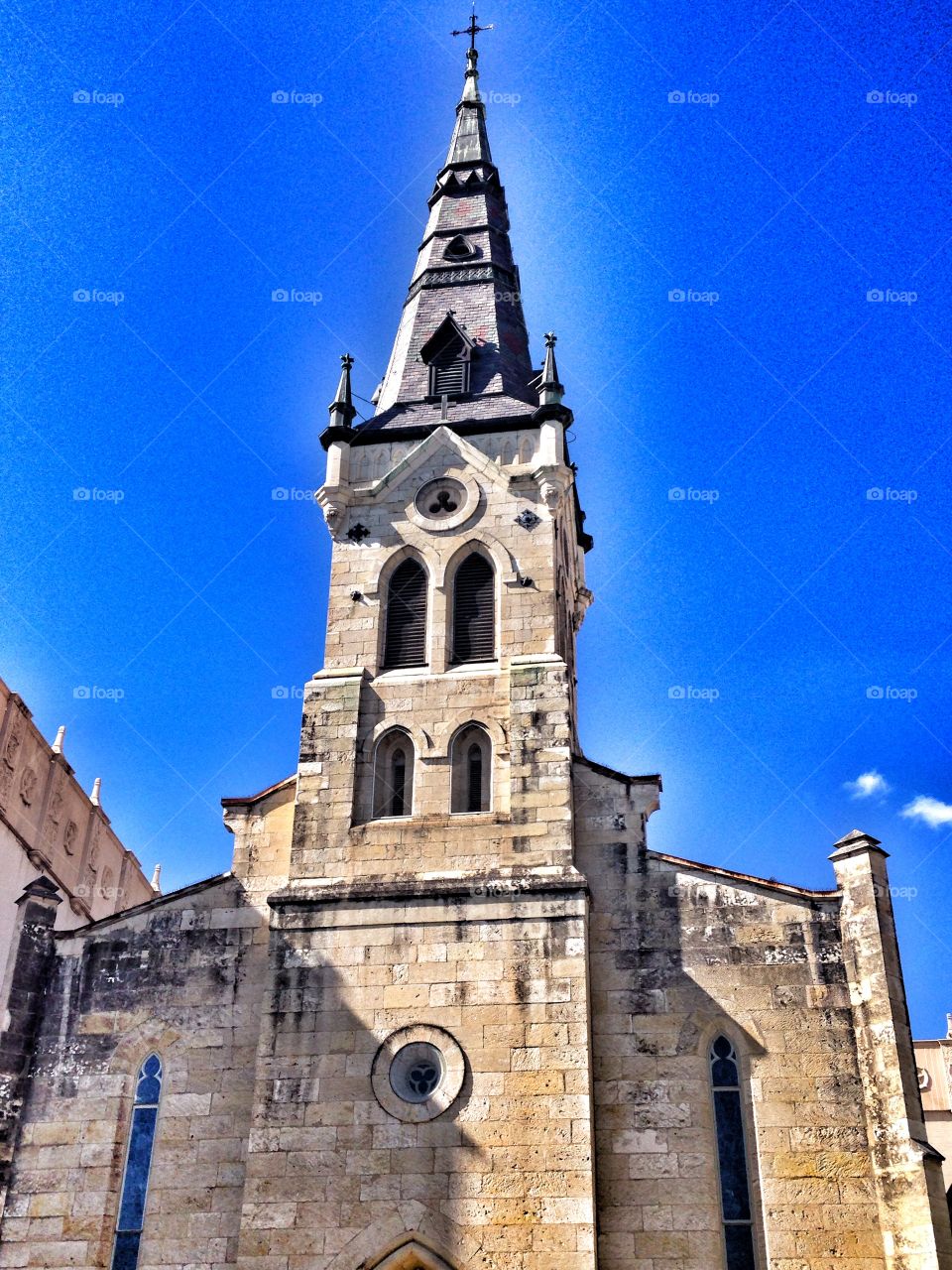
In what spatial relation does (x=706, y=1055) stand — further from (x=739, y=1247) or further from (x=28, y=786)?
(x=28, y=786)

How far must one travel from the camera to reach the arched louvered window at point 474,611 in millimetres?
22875

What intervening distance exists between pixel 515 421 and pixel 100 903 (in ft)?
56.6

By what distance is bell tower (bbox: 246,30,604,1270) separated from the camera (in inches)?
714

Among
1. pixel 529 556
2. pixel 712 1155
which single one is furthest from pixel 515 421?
pixel 712 1155

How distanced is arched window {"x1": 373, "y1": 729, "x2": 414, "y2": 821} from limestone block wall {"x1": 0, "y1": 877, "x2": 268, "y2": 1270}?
2.77m

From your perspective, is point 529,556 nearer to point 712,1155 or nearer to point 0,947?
point 712,1155

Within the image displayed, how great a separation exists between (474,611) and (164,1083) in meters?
9.51

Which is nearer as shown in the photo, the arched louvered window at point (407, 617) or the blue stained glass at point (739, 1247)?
the blue stained glass at point (739, 1247)

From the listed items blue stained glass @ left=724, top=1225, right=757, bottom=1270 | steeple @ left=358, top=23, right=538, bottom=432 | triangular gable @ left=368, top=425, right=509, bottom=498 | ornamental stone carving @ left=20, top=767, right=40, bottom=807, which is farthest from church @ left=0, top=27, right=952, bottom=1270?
ornamental stone carving @ left=20, top=767, right=40, bottom=807

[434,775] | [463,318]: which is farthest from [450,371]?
[434,775]

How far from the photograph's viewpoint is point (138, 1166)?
19.5 meters

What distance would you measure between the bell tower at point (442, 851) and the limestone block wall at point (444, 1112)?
0.03 m

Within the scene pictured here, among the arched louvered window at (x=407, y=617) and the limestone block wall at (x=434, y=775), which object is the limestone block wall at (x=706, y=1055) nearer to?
the limestone block wall at (x=434, y=775)

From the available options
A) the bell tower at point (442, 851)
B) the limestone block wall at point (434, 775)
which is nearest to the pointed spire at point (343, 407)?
the bell tower at point (442, 851)
